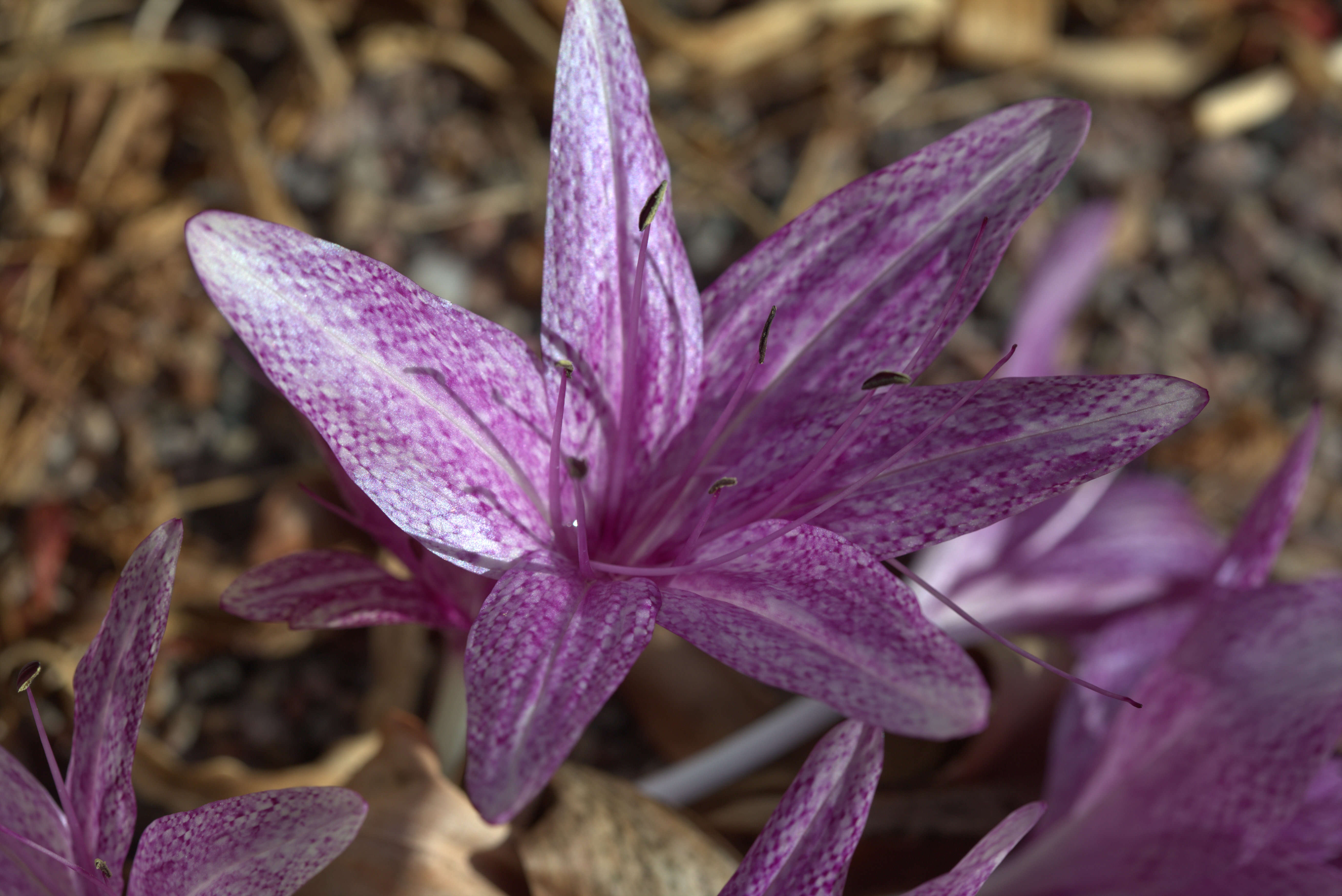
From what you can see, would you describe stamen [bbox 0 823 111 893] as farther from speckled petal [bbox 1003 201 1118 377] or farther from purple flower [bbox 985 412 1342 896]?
speckled petal [bbox 1003 201 1118 377]

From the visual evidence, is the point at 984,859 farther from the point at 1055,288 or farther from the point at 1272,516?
the point at 1055,288

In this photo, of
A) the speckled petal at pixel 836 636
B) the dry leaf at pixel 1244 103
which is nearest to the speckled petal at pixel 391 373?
the speckled petal at pixel 836 636

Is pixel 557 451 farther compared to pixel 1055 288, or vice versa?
pixel 1055 288

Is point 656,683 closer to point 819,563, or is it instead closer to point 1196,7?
point 819,563

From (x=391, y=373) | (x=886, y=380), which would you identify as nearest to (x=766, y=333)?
(x=886, y=380)

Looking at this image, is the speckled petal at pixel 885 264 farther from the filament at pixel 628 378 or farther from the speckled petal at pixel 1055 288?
the speckled petal at pixel 1055 288

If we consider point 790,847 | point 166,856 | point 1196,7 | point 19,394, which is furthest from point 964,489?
point 1196,7
